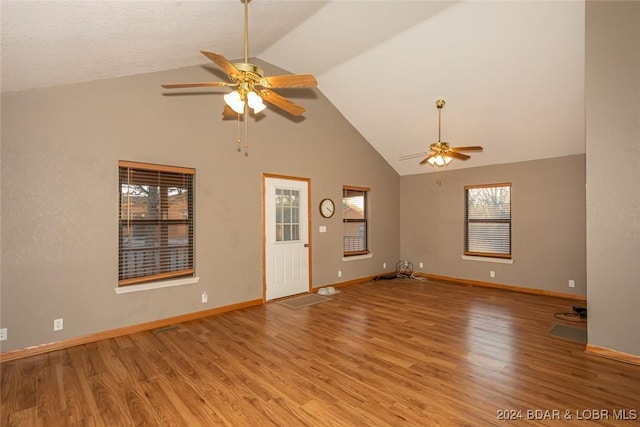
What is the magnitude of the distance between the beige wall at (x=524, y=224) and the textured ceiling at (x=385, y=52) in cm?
39

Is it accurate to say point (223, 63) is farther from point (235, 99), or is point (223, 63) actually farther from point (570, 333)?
point (570, 333)

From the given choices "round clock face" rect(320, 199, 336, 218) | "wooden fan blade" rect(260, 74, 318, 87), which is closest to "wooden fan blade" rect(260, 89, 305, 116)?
"wooden fan blade" rect(260, 74, 318, 87)

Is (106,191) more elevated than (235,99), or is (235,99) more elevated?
(235,99)

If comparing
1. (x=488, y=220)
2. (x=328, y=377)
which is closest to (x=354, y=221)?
(x=488, y=220)

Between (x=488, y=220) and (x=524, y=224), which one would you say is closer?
(x=524, y=224)

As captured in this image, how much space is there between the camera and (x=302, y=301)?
514cm

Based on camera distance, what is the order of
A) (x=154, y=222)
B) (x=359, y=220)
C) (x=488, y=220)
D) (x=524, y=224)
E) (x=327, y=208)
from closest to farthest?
(x=154, y=222)
(x=524, y=224)
(x=327, y=208)
(x=488, y=220)
(x=359, y=220)

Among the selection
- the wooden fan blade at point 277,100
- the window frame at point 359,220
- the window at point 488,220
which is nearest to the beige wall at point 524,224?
the window at point 488,220

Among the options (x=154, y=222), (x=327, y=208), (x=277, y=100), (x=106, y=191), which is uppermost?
(x=277, y=100)

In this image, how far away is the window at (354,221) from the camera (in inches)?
259

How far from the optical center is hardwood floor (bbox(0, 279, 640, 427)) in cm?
217

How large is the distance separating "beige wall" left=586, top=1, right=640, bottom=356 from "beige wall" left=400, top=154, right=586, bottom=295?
8.57 feet

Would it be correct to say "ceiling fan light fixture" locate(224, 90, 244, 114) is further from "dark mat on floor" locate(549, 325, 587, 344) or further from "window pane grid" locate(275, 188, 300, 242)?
"dark mat on floor" locate(549, 325, 587, 344)

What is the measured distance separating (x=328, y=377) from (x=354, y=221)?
172 inches
